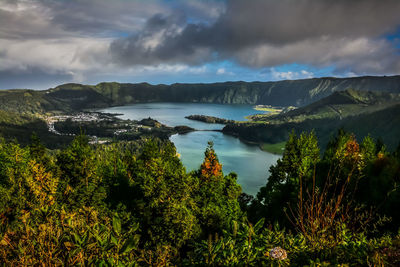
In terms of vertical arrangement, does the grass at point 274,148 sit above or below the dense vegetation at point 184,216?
below

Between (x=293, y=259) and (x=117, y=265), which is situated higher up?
(x=117, y=265)

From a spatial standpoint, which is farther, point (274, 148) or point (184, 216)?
point (274, 148)

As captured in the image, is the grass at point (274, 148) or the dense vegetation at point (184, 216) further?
the grass at point (274, 148)

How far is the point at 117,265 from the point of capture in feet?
14.5

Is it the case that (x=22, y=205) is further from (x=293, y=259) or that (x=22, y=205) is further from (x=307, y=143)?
(x=307, y=143)

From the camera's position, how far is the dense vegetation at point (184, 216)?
5004 mm

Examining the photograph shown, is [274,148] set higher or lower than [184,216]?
lower

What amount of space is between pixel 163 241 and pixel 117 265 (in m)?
14.3

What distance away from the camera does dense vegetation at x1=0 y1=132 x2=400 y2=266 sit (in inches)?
197

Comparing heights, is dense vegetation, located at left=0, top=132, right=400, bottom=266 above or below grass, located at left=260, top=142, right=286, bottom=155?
above

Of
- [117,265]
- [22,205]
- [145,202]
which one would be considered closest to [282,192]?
[145,202]

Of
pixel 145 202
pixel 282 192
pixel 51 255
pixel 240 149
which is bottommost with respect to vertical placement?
pixel 240 149

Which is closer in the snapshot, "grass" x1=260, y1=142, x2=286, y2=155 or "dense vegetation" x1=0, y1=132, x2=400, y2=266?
"dense vegetation" x1=0, y1=132, x2=400, y2=266

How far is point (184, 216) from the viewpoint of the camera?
1828 centimetres
